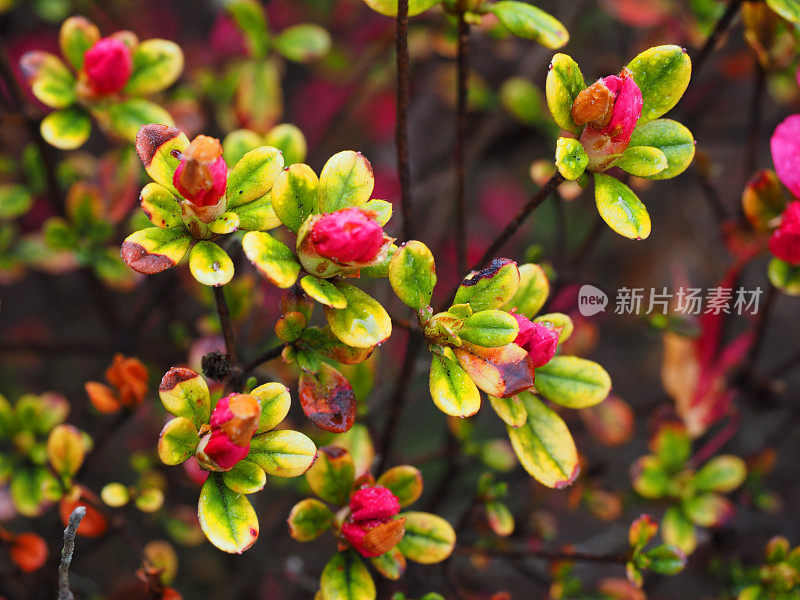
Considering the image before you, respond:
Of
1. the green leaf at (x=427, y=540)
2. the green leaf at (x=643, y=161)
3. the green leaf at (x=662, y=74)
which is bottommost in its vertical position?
the green leaf at (x=427, y=540)

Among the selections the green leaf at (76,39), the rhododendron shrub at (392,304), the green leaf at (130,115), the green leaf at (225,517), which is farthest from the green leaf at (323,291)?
the green leaf at (76,39)

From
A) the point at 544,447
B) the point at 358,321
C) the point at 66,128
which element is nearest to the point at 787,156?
the point at 544,447

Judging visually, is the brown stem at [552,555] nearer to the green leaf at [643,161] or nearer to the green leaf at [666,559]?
the green leaf at [666,559]

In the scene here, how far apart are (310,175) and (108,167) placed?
0.75 meters

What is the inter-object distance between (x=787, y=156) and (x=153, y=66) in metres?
0.82

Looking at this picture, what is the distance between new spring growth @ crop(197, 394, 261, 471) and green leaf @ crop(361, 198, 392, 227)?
0.19 metres

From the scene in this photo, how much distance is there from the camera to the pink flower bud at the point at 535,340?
67 cm

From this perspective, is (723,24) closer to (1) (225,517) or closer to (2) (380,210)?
(2) (380,210)

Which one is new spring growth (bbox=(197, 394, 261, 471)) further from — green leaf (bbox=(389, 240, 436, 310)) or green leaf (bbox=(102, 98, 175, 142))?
green leaf (bbox=(102, 98, 175, 142))

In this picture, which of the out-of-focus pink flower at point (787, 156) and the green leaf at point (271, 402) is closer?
the green leaf at point (271, 402)

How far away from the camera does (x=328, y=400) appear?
70 cm

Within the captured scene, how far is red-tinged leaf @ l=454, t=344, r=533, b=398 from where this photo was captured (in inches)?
25.0

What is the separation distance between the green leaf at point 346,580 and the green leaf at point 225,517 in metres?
0.13

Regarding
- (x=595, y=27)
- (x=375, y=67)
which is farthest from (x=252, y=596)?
(x=595, y=27)
